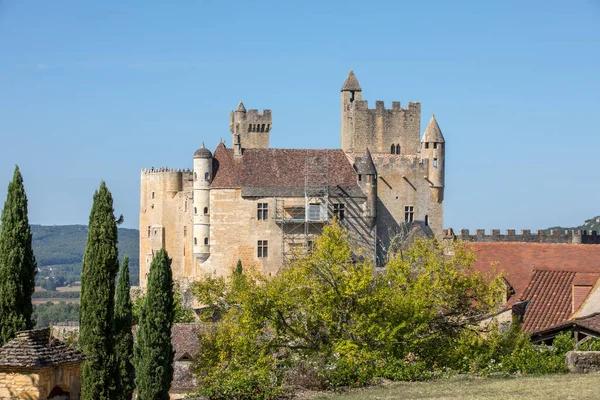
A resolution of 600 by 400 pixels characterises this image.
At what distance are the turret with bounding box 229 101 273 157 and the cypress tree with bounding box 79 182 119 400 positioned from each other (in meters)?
52.6

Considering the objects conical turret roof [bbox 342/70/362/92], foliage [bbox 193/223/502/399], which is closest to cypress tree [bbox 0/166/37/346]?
foliage [bbox 193/223/502/399]

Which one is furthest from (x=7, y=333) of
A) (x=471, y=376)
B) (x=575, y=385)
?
(x=575, y=385)

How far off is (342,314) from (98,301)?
23.3ft

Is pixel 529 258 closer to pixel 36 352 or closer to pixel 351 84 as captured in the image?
pixel 36 352

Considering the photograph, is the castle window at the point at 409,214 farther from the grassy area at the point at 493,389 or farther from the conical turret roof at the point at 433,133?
the grassy area at the point at 493,389

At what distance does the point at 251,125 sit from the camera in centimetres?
8475

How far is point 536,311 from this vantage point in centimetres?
3862

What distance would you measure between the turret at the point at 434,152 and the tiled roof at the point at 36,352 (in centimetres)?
5550

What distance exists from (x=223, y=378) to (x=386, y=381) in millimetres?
4544

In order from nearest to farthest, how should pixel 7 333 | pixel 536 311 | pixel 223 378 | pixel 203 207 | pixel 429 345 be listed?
pixel 7 333 → pixel 223 378 → pixel 429 345 → pixel 536 311 → pixel 203 207

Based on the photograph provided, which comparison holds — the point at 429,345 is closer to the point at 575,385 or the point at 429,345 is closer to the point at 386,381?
the point at 386,381

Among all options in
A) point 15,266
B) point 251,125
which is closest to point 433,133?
point 251,125

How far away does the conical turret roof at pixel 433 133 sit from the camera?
76688 mm

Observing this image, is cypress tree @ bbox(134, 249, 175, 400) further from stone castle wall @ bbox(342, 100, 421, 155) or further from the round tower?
stone castle wall @ bbox(342, 100, 421, 155)
